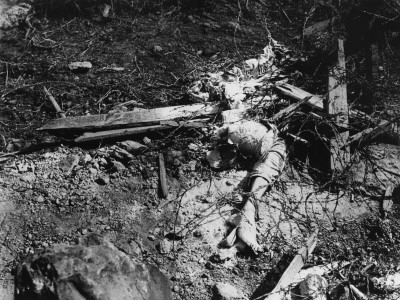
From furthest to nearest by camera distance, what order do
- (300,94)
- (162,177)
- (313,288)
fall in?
1. (300,94)
2. (162,177)
3. (313,288)

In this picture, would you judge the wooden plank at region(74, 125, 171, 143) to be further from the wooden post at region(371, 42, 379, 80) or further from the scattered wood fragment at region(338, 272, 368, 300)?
the wooden post at region(371, 42, 379, 80)

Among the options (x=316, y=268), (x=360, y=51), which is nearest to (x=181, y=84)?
(x=360, y=51)

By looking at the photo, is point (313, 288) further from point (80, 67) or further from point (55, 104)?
point (80, 67)

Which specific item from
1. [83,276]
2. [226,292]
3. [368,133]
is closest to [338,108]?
[368,133]

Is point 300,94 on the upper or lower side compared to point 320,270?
upper

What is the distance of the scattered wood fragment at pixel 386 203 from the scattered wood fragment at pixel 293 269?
0.83m

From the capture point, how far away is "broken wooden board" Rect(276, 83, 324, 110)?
14.9 feet

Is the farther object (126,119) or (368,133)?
(126,119)

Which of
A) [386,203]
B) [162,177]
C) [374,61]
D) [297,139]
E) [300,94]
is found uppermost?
[374,61]

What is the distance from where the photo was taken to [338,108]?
14.7ft

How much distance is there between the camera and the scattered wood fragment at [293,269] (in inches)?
130

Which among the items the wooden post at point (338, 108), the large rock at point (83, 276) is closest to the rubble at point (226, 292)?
the large rock at point (83, 276)

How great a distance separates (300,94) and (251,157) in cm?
100

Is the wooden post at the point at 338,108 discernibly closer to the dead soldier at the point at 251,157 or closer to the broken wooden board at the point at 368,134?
the broken wooden board at the point at 368,134
